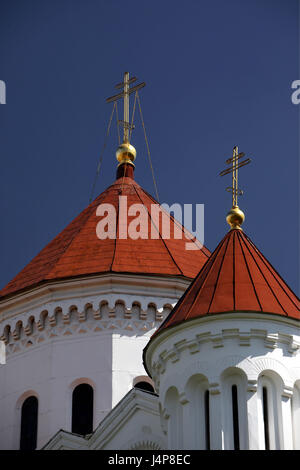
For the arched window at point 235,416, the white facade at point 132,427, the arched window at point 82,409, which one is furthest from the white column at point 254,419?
the arched window at point 82,409

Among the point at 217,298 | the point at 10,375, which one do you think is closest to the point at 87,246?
the point at 10,375

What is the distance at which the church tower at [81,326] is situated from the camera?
27453 mm

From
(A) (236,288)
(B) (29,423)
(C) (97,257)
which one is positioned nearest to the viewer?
(A) (236,288)

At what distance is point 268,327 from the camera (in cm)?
2130

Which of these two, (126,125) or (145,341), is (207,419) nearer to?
(145,341)

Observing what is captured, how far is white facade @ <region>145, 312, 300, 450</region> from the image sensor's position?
20.6m

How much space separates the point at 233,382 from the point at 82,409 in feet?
23.4

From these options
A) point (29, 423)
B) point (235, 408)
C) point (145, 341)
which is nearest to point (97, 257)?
point (145, 341)

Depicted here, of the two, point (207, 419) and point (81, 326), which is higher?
point (81, 326)

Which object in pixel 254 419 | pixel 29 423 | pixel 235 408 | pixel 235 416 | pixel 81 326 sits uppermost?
pixel 81 326

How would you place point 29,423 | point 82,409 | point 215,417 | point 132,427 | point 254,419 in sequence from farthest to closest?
point 29,423, point 82,409, point 132,427, point 215,417, point 254,419

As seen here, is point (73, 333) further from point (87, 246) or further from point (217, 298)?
point (217, 298)

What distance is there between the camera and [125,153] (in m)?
33.8

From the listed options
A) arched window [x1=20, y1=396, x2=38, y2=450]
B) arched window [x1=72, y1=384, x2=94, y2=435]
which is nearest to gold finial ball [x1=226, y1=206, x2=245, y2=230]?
arched window [x1=72, y1=384, x2=94, y2=435]
